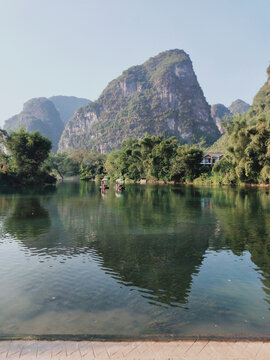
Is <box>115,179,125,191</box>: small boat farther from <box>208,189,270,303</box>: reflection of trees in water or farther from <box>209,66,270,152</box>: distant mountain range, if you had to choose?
<box>209,66,270,152</box>: distant mountain range

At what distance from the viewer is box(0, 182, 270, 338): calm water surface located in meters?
6.30

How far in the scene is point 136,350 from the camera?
16.3ft

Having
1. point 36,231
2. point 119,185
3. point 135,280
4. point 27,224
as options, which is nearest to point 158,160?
point 119,185

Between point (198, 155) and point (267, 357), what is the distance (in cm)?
7574

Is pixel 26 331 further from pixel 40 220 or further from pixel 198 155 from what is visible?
pixel 198 155

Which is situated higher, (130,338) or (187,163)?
(187,163)

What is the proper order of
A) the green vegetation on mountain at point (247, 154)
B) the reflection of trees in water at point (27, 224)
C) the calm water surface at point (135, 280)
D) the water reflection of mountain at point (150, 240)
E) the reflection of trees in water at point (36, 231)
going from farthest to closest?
1. the green vegetation on mountain at point (247, 154)
2. the reflection of trees in water at point (27, 224)
3. the reflection of trees in water at point (36, 231)
4. the water reflection of mountain at point (150, 240)
5. the calm water surface at point (135, 280)

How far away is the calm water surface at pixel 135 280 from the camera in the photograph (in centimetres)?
630

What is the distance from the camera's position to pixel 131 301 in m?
7.43

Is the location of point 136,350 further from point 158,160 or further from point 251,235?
point 158,160

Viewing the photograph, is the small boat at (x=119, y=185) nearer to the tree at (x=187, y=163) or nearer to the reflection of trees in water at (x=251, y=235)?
the tree at (x=187, y=163)

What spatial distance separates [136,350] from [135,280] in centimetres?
400

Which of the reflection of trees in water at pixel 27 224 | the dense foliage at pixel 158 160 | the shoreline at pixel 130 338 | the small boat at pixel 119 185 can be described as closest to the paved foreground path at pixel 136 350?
the shoreline at pixel 130 338

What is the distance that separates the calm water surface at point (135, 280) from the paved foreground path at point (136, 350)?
564 mm
